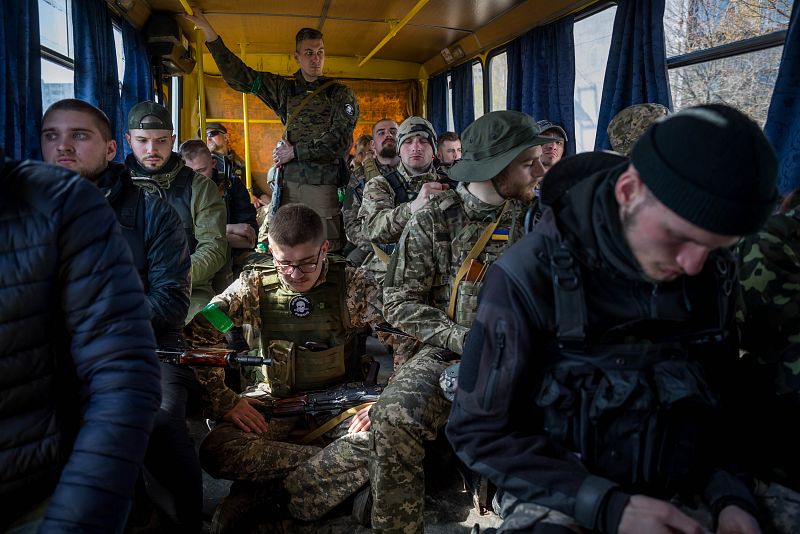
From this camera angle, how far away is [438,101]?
823cm

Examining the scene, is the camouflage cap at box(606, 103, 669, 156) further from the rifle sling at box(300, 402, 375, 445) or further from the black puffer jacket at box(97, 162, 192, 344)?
the black puffer jacket at box(97, 162, 192, 344)

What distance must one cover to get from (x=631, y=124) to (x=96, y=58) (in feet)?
12.0

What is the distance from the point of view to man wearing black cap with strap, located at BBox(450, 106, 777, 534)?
118cm

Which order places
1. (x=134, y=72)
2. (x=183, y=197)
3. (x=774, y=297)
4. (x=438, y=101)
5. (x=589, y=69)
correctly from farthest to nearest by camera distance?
(x=438, y=101)
(x=589, y=69)
(x=134, y=72)
(x=183, y=197)
(x=774, y=297)

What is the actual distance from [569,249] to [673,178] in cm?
26

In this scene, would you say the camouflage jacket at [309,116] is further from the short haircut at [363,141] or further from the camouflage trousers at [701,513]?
the camouflage trousers at [701,513]

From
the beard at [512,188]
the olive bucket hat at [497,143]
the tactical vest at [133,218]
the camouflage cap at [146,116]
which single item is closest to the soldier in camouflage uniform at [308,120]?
the camouflage cap at [146,116]

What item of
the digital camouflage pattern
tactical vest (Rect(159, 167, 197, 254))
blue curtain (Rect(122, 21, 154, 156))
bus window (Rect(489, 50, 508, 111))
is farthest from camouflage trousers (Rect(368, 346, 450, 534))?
bus window (Rect(489, 50, 508, 111))

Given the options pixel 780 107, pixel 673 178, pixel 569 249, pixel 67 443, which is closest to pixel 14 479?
pixel 67 443

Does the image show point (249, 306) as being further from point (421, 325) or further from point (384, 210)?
point (384, 210)

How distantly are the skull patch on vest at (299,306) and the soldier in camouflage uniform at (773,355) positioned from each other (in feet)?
5.58

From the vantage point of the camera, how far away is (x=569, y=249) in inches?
49.5

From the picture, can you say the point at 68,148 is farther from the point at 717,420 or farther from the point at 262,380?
the point at 717,420

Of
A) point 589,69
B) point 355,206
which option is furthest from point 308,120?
point 589,69
